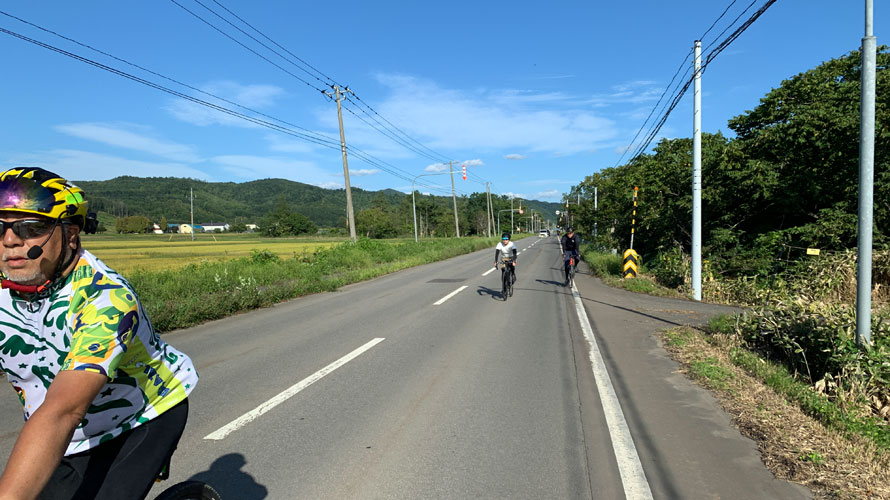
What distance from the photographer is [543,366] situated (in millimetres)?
6645

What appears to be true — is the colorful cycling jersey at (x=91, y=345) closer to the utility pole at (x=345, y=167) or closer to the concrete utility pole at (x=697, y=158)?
the concrete utility pole at (x=697, y=158)

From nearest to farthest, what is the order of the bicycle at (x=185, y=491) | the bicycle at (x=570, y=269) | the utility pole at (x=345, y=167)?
the bicycle at (x=185, y=491) < the bicycle at (x=570, y=269) < the utility pole at (x=345, y=167)

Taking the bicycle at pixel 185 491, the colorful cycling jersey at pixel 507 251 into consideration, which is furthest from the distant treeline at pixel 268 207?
the bicycle at pixel 185 491

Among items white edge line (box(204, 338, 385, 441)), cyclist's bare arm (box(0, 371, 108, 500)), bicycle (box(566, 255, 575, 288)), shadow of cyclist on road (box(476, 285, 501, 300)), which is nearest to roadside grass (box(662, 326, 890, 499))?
cyclist's bare arm (box(0, 371, 108, 500))

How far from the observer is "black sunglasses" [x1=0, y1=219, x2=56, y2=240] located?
1506 millimetres

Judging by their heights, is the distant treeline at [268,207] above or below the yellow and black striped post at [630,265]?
above

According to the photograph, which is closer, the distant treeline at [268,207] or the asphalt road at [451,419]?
the asphalt road at [451,419]

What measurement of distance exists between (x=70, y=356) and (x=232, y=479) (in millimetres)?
2472

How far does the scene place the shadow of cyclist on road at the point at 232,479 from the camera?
3.32m

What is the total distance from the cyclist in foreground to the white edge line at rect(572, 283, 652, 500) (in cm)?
296

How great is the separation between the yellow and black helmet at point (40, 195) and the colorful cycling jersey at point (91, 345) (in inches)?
6.0

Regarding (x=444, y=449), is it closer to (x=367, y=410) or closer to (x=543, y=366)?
(x=367, y=410)

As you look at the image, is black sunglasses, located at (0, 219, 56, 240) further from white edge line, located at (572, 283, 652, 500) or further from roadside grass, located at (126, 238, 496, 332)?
roadside grass, located at (126, 238, 496, 332)

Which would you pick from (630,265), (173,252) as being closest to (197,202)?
(173,252)
